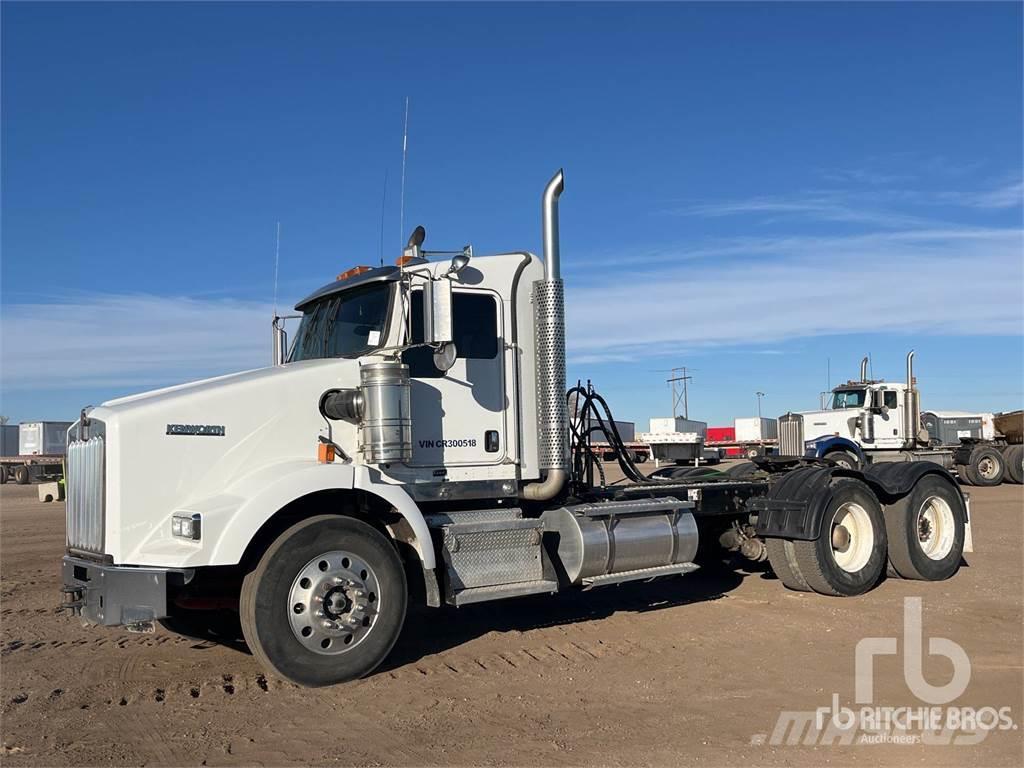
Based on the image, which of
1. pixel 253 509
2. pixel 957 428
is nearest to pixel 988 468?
pixel 957 428

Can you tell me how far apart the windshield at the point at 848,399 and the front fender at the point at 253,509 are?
20993 mm

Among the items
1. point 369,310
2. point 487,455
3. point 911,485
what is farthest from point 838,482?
point 369,310

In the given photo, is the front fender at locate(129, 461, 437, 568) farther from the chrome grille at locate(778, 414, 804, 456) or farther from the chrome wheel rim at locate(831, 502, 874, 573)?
the chrome grille at locate(778, 414, 804, 456)

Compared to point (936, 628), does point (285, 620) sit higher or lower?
higher

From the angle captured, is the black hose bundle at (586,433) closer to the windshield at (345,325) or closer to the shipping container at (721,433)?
the windshield at (345,325)

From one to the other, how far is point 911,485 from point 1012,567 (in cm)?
236

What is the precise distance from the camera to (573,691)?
6.20 meters

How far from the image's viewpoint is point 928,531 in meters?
10.5

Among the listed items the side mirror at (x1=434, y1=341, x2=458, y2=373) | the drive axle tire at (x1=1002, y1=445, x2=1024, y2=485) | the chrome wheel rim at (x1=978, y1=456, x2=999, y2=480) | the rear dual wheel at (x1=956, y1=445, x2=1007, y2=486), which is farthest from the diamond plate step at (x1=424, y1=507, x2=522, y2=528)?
the drive axle tire at (x1=1002, y1=445, x2=1024, y2=485)

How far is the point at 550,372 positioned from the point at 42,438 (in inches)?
1988

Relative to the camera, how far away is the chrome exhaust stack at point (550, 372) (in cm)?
782

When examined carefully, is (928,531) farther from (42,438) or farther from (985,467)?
(42,438)

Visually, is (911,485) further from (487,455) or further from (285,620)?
(285,620)

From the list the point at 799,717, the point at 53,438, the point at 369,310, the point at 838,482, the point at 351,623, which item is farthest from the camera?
the point at 53,438
